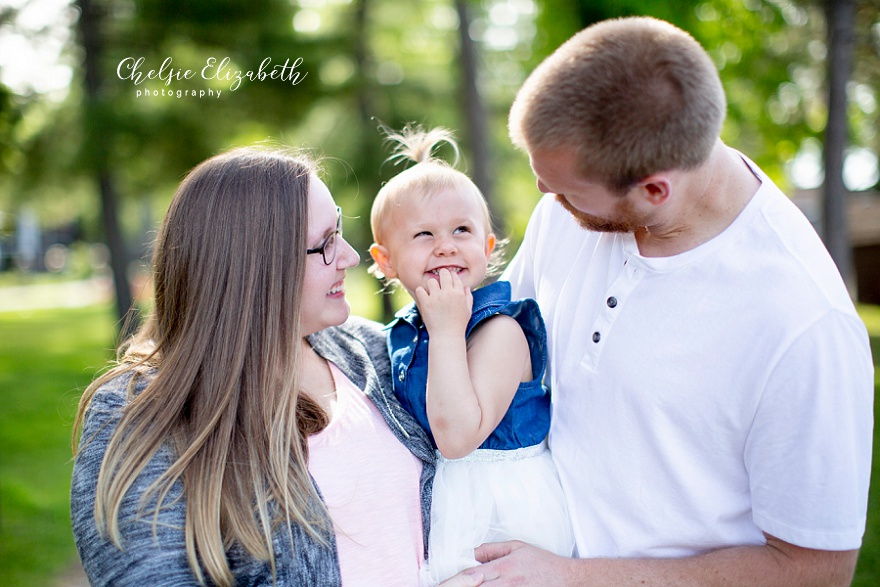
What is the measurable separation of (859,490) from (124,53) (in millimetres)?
10834

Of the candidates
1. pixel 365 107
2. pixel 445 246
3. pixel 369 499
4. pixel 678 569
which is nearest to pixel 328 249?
pixel 445 246

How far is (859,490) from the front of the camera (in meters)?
1.82

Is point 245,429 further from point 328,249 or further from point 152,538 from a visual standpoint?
point 328,249

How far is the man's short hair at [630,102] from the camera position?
178 centimetres

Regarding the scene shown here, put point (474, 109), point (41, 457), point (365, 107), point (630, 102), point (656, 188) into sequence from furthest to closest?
point (365, 107) < point (474, 109) < point (41, 457) < point (656, 188) < point (630, 102)

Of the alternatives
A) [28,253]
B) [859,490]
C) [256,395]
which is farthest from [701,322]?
[28,253]

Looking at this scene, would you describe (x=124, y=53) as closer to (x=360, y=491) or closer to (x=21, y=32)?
(x=21, y=32)

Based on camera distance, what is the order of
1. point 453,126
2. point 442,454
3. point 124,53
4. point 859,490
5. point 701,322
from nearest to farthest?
point 859,490 → point 701,322 → point 442,454 → point 124,53 → point 453,126

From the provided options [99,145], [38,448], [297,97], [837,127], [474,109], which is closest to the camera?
[837,127]

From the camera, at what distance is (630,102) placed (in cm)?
178

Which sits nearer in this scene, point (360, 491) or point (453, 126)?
point (360, 491)

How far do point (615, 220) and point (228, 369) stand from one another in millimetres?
1226

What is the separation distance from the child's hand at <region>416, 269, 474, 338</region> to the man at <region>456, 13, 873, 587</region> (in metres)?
0.35

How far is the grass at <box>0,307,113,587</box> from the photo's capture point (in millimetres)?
4980
